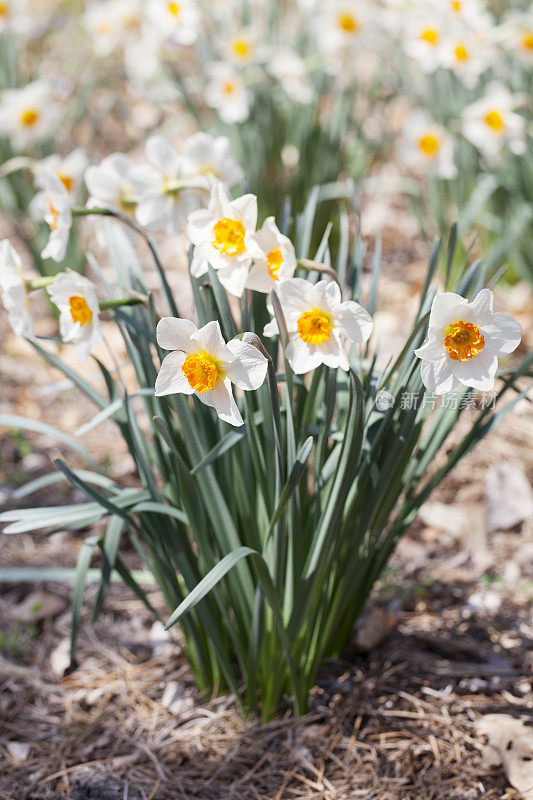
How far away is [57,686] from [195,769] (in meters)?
0.40

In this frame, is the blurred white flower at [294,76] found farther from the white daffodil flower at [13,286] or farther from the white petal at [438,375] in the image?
the white petal at [438,375]

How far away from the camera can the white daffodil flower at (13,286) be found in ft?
3.76

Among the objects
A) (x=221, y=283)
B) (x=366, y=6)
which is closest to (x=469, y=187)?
(x=366, y=6)

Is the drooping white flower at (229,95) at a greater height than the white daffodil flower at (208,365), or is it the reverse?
the drooping white flower at (229,95)

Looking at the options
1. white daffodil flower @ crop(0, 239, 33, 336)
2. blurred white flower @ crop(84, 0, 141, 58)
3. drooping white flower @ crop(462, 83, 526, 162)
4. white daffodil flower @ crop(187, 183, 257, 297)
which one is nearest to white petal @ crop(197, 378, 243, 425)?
white daffodil flower @ crop(187, 183, 257, 297)

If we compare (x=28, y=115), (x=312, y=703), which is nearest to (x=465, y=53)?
(x=28, y=115)

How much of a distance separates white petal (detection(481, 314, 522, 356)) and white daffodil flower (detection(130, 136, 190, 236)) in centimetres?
62

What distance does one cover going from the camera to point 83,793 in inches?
49.3

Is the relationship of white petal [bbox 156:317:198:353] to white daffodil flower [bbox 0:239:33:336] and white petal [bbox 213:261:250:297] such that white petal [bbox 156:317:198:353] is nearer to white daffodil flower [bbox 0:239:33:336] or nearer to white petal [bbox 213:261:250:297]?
white petal [bbox 213:261:250:297]

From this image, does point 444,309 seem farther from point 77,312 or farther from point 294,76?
point 294,76

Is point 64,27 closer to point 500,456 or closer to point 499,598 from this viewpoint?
point 500,456

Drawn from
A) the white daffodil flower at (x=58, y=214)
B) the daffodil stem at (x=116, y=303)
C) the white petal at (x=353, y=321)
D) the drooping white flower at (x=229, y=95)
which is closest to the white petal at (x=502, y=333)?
the white petal at (x=353, y=321)

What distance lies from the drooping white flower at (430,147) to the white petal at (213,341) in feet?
6.97

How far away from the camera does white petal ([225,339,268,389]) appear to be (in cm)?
95
